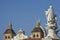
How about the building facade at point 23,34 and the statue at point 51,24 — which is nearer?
the statue at point 51,24

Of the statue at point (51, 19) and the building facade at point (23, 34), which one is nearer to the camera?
the statue at point (51, 19)

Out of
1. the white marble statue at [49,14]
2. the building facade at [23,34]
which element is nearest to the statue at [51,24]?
the white marble statue at [49,14]

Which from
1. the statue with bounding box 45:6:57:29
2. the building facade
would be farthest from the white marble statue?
the building facade

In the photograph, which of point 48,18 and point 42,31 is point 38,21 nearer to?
point 42,31

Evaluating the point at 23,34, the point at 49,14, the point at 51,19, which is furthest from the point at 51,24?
the point at 23,34

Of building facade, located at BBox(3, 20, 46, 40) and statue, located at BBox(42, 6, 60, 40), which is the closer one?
statue, located at BBox(42, 6, 60, 40)

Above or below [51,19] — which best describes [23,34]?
below

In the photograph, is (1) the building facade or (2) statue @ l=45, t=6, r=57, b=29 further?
(1) the building facade

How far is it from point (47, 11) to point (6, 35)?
18.8 metres

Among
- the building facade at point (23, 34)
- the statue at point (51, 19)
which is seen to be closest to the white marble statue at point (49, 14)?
the statue at point (51, 19)

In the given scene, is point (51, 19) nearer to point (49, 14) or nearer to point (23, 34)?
point (49, 14)

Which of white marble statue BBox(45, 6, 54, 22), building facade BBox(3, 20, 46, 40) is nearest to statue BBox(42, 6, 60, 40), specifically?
white marble statue BBox(45, 6, 54, 22)

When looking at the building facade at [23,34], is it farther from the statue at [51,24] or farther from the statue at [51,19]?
the statue at [51,19]

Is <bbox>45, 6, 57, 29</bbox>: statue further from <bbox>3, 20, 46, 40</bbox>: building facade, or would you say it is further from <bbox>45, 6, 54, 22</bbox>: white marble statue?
<bbox>3, 20, 46, 40</bbox>: building facade
